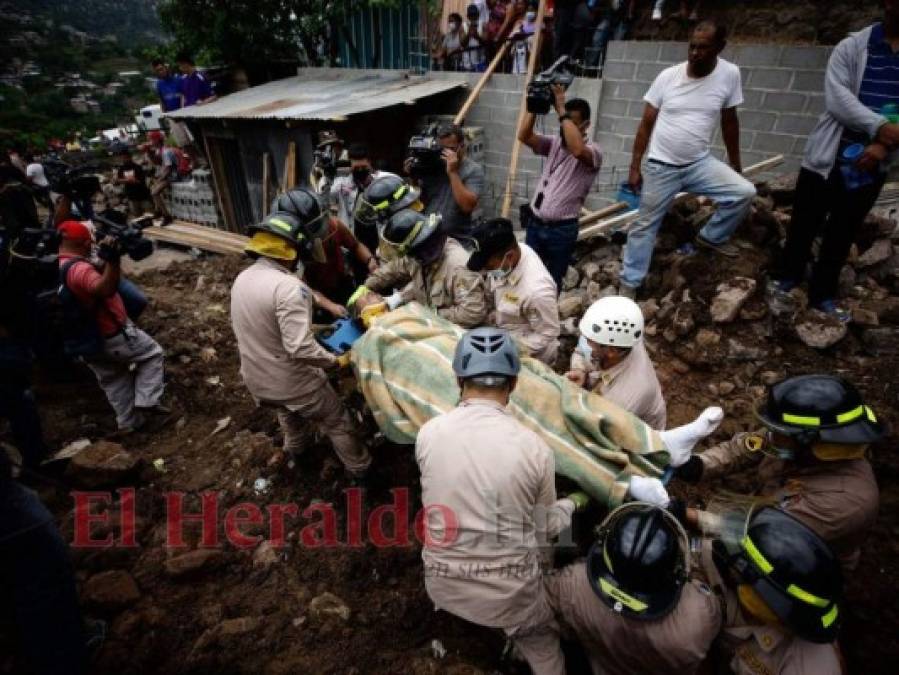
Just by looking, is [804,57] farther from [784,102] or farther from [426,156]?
[426,156]

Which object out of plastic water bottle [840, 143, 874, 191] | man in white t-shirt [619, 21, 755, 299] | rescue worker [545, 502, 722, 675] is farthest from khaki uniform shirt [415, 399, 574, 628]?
plastic water bottle [840, 143, 874, 191]

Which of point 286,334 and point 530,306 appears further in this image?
point 530,306

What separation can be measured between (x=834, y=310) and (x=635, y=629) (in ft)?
13.8

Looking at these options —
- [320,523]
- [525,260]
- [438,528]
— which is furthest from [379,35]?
[438,528]

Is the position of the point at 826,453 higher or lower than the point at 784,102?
lower

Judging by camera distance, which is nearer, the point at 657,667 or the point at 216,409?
the point at 657,667

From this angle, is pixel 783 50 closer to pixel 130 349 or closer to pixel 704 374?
pixel 704 374

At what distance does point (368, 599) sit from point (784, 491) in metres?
2.56

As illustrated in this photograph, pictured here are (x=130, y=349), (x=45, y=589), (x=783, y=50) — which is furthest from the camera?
(x=783, y=50)

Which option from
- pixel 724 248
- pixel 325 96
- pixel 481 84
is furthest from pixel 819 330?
pixel 325 96

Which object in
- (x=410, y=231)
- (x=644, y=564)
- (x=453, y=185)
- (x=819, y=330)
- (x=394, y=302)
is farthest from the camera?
(x=453, y=185)

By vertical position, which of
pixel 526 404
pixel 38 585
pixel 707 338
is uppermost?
pixel 526 404

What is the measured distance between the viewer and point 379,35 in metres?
11.4

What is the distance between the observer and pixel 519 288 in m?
3.42
